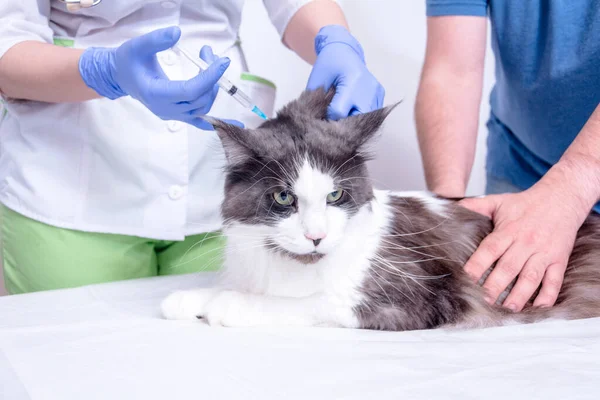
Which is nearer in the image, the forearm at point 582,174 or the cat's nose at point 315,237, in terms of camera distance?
the cat's nose at point 315,237

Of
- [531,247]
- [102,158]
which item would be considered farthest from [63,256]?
[531,247]

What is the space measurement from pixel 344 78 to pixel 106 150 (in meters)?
0.74

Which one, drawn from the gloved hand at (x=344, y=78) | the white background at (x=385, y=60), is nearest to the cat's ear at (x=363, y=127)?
the gloved hand at (x=344, y=78)

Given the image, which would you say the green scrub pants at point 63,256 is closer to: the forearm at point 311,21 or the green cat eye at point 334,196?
the green cat eye at point 334,196

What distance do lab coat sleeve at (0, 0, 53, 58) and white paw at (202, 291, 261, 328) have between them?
35.4 inches

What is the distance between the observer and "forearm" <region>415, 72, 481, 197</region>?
195cm

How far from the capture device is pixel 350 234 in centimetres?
133

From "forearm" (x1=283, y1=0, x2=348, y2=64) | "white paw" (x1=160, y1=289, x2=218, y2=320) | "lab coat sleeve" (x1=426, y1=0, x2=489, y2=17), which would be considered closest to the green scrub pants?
"white paw" (x1=160, y1=289, x2=218, y2=320)

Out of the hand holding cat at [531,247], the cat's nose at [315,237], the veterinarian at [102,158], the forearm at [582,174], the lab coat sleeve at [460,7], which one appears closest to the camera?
the cat's nose at [315,237]

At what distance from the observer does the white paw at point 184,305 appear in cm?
130

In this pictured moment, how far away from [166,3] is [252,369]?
118 cm

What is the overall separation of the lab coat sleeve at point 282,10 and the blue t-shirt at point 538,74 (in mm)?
489

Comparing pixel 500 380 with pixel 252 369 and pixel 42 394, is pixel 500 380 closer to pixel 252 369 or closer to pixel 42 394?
pixel 252 369

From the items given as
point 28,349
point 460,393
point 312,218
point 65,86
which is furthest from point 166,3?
point 460,393
